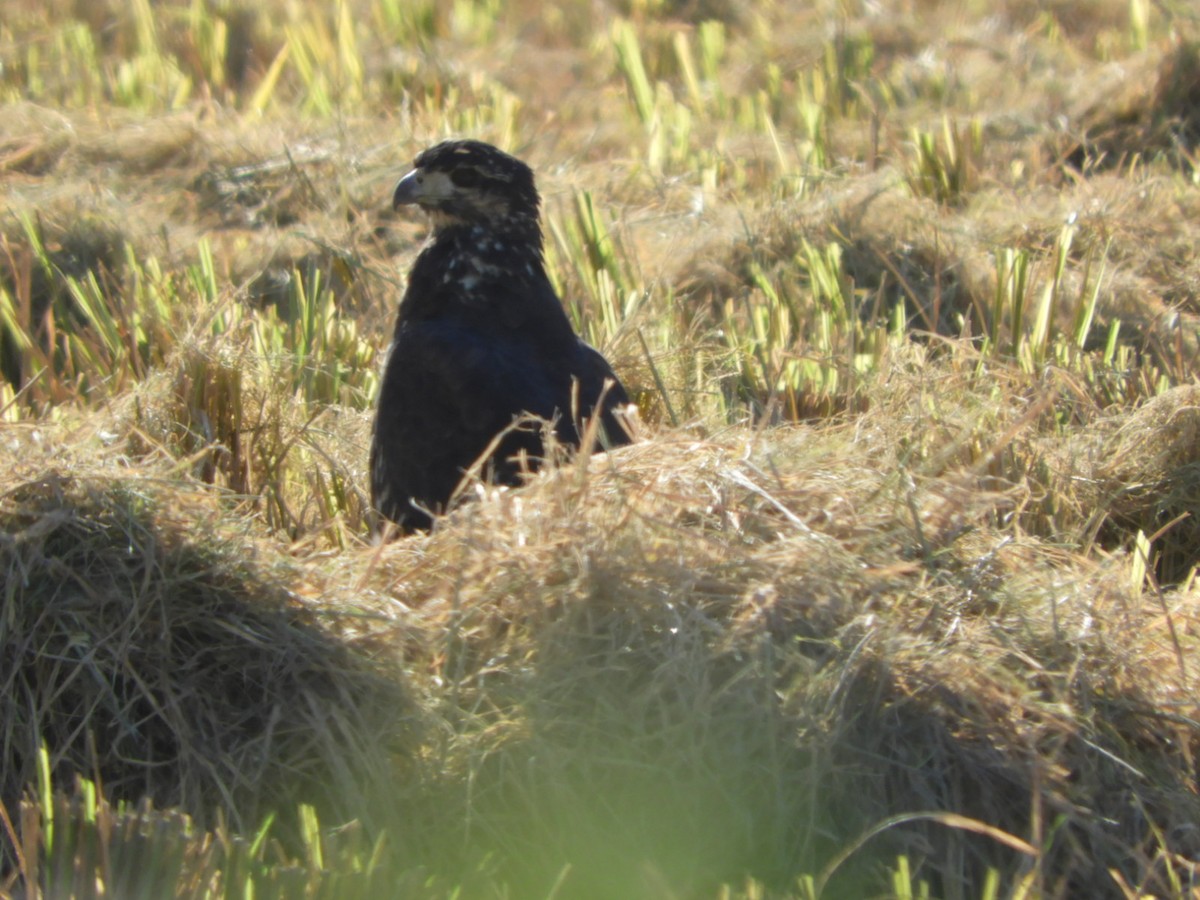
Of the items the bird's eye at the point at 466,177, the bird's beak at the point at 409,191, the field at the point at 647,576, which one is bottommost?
the field at the point at 647,576

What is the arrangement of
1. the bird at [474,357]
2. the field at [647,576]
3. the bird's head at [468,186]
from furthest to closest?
the bird's head at [468,186], the bird at [474,357], the field at [647,576]

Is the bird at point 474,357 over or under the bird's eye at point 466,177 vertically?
under

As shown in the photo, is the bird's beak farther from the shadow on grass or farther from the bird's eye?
the shadow on grass

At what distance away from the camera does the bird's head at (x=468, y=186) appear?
4328mm

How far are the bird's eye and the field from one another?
67cm

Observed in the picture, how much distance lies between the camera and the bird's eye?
4336 mm

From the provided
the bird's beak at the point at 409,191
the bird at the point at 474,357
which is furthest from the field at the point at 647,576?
the bird's beak at the point at 409,191

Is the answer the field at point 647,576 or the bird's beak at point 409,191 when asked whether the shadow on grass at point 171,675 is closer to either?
the field at point 647,576

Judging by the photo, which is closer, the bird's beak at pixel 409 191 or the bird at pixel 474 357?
the bird at pixel 474 357

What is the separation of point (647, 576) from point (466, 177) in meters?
1.87

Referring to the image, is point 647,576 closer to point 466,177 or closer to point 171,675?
point 171,675

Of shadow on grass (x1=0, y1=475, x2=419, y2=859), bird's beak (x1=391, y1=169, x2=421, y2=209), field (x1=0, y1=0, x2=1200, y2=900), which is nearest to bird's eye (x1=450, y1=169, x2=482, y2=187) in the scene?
bird's beak (x1=391, y1=169, x2=421, y2=209)

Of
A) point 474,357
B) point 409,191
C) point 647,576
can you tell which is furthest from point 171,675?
point 409,191

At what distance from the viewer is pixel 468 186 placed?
171 inches
